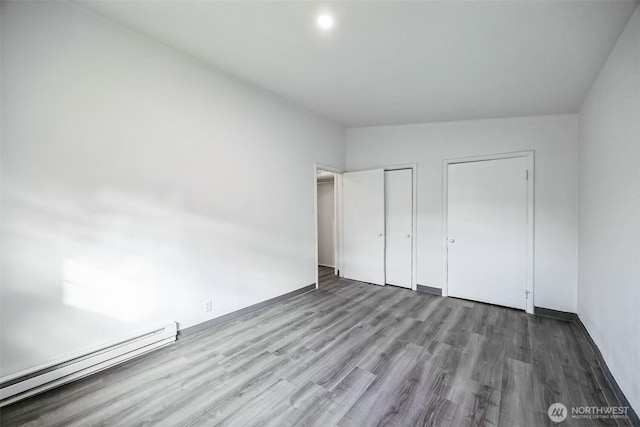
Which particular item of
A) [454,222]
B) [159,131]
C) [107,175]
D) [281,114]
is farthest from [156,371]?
[454,222]

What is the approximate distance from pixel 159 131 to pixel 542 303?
15.4 feet

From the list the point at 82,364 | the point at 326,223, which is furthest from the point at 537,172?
the point at 82,364

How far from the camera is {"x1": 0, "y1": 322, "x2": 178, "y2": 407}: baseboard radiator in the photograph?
159 centimetres

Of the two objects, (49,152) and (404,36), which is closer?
(49,152)

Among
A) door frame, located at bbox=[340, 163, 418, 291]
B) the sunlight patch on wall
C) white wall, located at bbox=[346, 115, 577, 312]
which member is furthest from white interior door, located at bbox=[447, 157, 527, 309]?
the sunlight patch on wall

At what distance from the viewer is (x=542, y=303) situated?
10.0 ft

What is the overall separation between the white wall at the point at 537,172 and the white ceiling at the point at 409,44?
0.34 metres

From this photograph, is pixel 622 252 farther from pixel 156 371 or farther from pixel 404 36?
pixel 156 371

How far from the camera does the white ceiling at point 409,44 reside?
1653 millimetres

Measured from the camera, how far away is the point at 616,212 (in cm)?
177

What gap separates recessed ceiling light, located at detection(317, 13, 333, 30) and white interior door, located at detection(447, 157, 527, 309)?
2709 millimetres

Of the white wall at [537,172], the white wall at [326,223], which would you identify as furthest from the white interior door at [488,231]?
the white wall at [326,223]

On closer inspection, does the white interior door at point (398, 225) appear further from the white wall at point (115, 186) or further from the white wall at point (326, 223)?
the white wall at point (115, 186)

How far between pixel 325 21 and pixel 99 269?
8.46 ft
